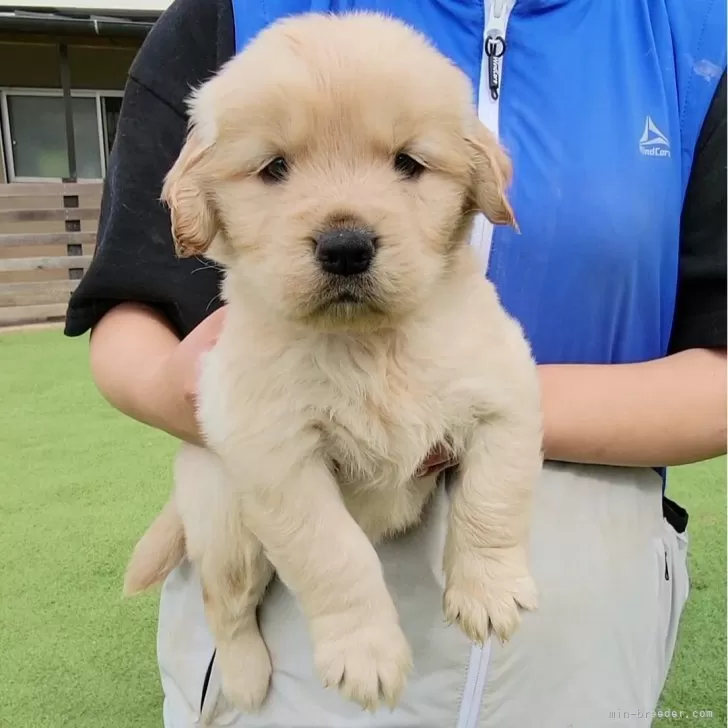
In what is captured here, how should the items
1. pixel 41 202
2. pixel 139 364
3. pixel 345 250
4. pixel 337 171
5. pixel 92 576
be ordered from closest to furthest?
pixel 345 250
pixel 337 171
pixel 139 364
pixel 92 576
pixel 41 202

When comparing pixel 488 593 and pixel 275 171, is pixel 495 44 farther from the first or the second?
pixel 488 593

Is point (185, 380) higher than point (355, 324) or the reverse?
the reverse

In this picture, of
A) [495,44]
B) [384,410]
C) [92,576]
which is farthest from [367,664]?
[92,576]

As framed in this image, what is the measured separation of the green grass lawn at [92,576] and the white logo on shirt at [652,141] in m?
1.62

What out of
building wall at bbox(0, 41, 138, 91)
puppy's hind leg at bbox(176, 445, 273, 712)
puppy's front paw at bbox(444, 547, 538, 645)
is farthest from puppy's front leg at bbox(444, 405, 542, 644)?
building wall at bbox(0, 41, 138, 91)

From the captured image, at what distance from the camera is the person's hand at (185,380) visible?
1571 mm

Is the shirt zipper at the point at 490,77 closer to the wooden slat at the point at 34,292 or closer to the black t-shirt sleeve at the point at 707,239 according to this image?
the black t-shirt sleeve at the point at 707,239

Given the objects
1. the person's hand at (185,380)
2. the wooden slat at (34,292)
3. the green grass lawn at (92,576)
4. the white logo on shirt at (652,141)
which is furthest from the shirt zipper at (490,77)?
the wooden slat at (34,292)

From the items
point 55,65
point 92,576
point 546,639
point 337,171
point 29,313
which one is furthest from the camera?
point 55,65

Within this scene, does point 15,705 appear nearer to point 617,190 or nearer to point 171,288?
point 171,288

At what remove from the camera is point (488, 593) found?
133cm

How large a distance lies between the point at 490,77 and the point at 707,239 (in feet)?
1.75

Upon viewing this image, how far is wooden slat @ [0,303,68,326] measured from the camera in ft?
→ 25.7

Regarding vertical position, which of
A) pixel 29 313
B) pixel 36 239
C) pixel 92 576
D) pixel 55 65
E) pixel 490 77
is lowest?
pixel 29 313
